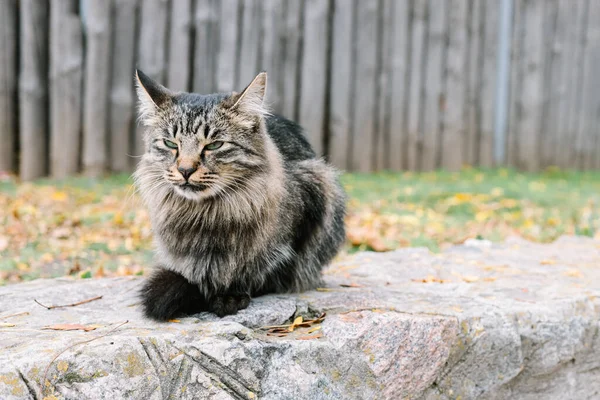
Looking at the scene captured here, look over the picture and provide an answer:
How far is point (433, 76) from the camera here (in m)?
9.11

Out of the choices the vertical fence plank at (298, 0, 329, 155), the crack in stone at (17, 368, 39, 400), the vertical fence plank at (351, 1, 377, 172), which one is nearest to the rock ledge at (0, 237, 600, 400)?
the crack in stone at (17, 368, 39, 400)

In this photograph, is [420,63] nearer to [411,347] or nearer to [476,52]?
[476,52]

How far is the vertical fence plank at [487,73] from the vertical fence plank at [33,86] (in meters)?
5.84

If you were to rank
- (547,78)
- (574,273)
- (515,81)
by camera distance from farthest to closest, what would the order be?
1. (547,78)
2. (515,81)
3. (574,273)

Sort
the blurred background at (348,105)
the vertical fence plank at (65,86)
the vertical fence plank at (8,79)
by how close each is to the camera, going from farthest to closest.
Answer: the vertical fence plank at (65,86)
the vertical fence plank at (8,79)
the blurred background at (348,105)

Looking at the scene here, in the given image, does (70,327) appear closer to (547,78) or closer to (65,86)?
(65,86)

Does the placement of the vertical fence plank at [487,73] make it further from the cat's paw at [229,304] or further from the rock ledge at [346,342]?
the cat's paw at [229,304]

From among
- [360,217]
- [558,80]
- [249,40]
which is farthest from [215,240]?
[558,80]

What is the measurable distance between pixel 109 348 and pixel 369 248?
3186 millimetres

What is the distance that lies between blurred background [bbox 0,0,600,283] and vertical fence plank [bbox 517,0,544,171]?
0.02m

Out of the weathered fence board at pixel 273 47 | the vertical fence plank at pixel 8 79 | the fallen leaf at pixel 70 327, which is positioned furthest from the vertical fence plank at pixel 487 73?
the fallen leaf at pixel 70 327

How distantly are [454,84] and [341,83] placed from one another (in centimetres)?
183

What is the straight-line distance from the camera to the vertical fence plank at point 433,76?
905cm

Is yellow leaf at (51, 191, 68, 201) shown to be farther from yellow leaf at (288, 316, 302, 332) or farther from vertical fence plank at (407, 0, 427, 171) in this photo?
vertical fence plank at (407, 0, 427, 171)
